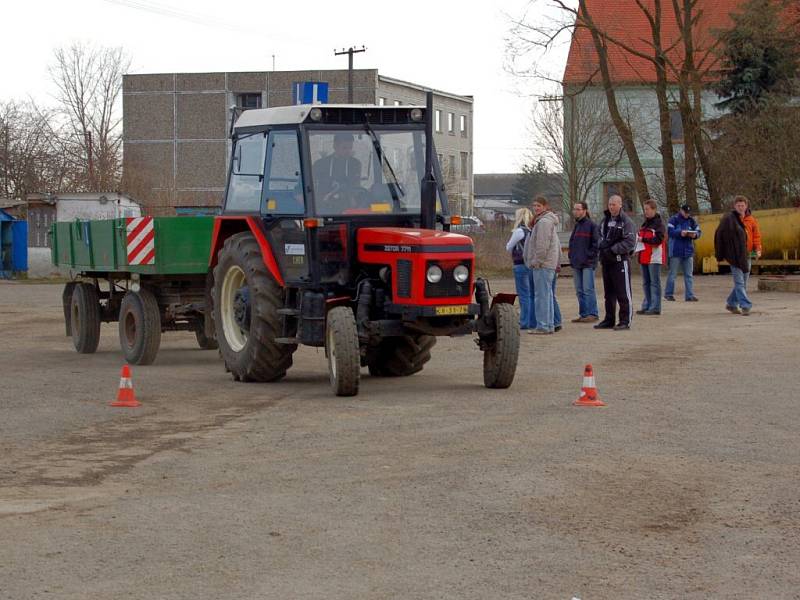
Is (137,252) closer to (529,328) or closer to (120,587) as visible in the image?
(529,328)

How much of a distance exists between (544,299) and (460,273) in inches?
255

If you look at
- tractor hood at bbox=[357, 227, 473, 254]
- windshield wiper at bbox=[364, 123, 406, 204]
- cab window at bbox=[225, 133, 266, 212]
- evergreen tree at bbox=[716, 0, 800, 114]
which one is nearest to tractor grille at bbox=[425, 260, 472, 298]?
tractor hood at bbox=[357, 227, 473, 254]

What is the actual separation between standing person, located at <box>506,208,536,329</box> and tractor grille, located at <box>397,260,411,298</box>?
22.8 ft

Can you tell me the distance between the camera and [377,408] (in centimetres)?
1110

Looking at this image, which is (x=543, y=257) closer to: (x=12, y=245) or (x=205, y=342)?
(x=205, y=342)

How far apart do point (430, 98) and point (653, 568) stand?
6.80m

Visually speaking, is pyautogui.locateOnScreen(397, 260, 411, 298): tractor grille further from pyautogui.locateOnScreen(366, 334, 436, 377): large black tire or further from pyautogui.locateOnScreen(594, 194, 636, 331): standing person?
pyautogui.locateOnScreen(594, 194, 636, 331): standing person

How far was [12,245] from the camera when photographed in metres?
38.2

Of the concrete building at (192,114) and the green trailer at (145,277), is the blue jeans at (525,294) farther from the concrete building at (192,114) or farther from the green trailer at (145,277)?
the concrete building at (192,114)

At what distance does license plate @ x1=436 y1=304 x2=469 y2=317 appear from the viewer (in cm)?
1167

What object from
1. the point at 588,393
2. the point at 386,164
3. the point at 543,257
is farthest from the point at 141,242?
the point at 588,393

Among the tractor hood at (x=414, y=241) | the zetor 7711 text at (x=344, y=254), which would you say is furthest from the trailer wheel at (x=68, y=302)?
the tractor hood at (x=414, y=241)

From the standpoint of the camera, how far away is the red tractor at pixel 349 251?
11.7 m

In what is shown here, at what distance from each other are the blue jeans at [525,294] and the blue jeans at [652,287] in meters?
2.73
